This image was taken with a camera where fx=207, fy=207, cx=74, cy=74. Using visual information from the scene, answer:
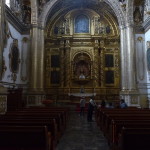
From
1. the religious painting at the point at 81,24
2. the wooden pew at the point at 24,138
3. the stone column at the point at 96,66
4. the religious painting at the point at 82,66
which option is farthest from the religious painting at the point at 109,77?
the wooden pew at the point at 24,138

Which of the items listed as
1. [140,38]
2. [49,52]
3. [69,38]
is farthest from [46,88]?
[140,38]

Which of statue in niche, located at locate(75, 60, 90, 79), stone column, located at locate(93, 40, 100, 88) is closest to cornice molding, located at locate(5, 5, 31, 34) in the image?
statue in niche, located at locate(75, 60, 90, 79)

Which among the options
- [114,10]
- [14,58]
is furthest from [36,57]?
[114,10]

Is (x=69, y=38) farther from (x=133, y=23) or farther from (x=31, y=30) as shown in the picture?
(x=133, y=23)

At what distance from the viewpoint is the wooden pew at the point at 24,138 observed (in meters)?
3.54

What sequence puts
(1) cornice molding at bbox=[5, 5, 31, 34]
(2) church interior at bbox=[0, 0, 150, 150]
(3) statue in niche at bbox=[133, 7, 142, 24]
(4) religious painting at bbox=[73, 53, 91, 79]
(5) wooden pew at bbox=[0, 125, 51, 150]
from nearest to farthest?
1. (5) wooden pew at bbox=[0, 125, 51, 150]
2. (1) cornice molding at bbox=[5, 5, 31, 34]
3. (2) church interior at bbox=[0, 0, 150, 150]
4. (3) statue in niche at bbox=[133, 7, 142, 24]
5. (4) religious painting at bbox=[73, 53, 91, 79]

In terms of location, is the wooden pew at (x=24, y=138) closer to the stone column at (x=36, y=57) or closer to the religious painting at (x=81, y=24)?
the stone column at (x=36, y=57)

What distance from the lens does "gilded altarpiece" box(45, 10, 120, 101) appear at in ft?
63.7

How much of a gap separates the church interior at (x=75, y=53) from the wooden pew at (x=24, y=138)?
9.34 m

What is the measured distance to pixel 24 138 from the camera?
11.8 feet

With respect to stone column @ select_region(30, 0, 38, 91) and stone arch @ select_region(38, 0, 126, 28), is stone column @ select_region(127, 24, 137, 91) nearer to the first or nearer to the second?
stone arch @ select_region(38, 0, 126, 28)

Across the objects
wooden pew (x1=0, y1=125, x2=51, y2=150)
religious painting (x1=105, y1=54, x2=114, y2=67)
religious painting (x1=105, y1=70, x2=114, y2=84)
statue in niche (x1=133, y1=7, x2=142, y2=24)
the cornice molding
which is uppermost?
statue in niche (x1=133, y1=7, x2=142, y2=24)

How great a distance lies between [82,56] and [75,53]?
2.44 feet

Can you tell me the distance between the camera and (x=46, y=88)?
19.5 meters
